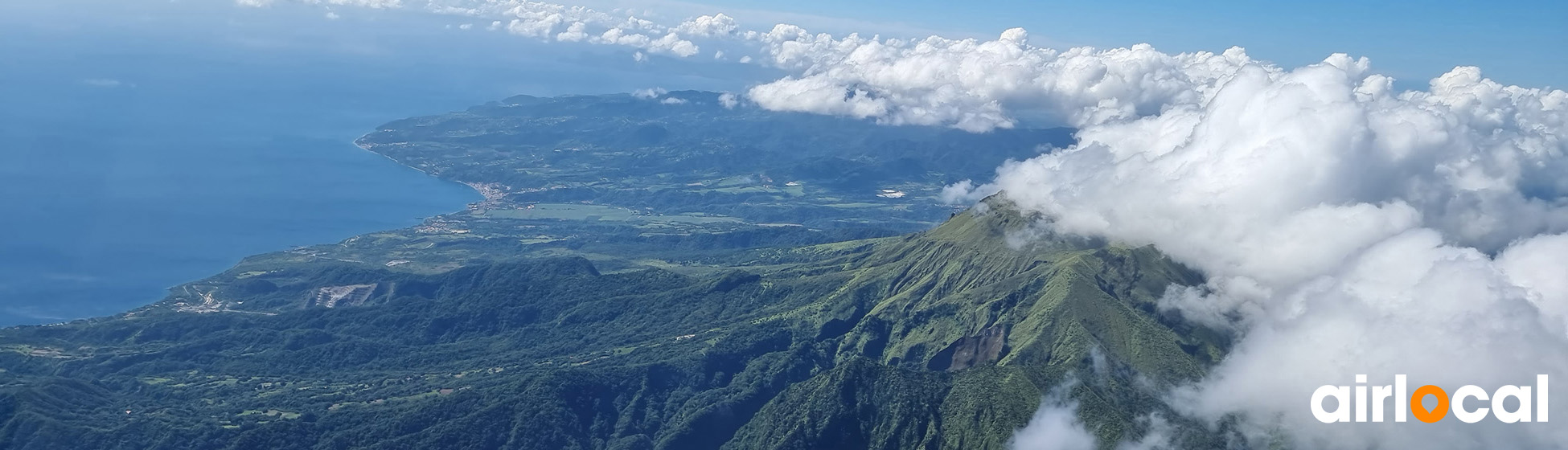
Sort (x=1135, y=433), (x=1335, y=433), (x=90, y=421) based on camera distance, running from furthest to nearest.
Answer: (x=90, y=421), (x=1135, y=433), (x=1335, y=433)

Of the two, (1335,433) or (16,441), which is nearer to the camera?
(1335,433)

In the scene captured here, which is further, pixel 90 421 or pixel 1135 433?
pixel 90 421

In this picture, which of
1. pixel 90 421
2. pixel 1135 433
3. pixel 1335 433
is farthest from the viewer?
pixel 90 421

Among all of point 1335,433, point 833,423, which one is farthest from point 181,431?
point 1335,433

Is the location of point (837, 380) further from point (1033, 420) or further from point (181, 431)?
point (181, 431)

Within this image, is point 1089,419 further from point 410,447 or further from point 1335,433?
point 410,447

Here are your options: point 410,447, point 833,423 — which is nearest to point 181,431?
point 410,447

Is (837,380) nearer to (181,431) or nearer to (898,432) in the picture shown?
(898,432)
